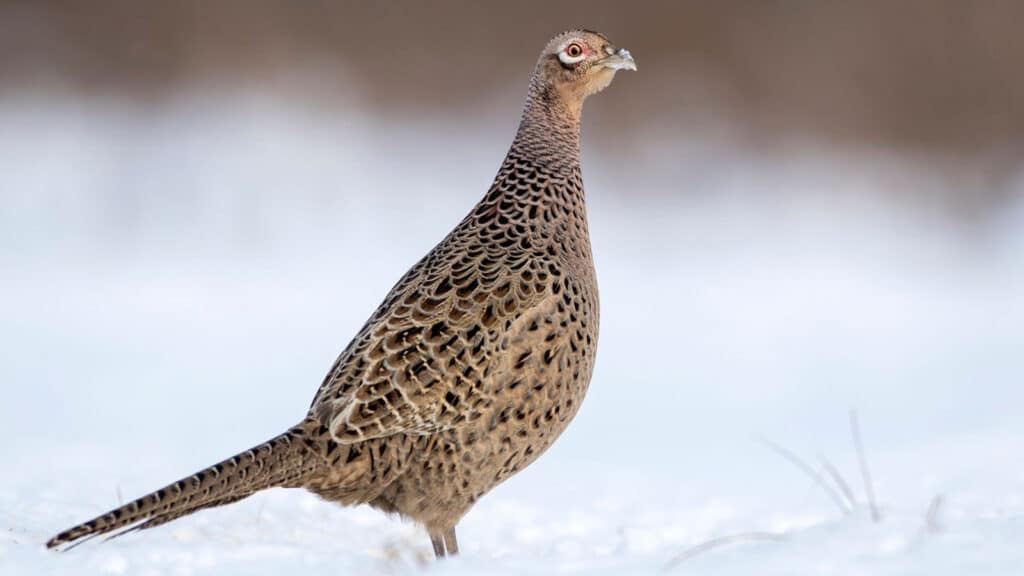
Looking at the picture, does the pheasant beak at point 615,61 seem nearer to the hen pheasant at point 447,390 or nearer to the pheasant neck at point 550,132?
the pheasant neck at point 550,132

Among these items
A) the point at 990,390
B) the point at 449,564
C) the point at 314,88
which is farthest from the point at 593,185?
the point at 449,564

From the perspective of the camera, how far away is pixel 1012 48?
15734mm

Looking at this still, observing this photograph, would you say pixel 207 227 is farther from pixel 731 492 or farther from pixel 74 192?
pixel 731 492

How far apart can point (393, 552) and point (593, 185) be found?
1021 centimetres

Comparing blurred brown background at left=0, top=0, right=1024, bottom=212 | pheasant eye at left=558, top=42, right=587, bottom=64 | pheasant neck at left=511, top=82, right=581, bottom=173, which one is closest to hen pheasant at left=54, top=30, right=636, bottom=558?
pheasant neck at left=511, top=82, right=581, bottom=173

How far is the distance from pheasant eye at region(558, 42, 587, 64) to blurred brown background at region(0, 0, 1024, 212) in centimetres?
969

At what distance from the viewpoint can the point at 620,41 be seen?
15.0 meters

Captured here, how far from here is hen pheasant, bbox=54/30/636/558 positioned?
4574mm

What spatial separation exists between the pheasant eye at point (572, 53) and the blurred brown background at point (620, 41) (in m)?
9.69

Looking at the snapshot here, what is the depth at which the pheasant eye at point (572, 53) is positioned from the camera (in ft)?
18.2

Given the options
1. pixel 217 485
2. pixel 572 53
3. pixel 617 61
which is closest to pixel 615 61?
pixel 617 61

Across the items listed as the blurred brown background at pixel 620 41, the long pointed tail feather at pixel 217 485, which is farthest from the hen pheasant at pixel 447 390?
the blurred brown background at pixel 620 41

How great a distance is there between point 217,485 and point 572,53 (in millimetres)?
2418

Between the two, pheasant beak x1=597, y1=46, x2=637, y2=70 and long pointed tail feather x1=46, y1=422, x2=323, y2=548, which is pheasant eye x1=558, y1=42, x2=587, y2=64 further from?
long pointed tail feather x1=46, y1=422, x2=323, y2=548
